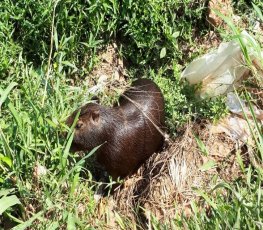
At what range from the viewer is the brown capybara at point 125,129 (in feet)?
15.8

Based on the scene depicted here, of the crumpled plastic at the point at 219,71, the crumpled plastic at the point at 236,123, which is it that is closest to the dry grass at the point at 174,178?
the crumpled plastic at the point at 236,123

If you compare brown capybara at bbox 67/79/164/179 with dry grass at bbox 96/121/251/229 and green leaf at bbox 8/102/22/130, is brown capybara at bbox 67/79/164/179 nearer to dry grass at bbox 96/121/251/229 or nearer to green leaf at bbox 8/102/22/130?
dry grass at bbox 96/121/251/229

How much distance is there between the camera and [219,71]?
213 inches

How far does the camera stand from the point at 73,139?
4.79 metres

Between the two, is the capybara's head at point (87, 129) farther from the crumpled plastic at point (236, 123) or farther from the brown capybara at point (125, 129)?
the crumpled plastic at point (236, 123)

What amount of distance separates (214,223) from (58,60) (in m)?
2.20

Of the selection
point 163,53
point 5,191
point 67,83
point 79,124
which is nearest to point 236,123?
point 163,53

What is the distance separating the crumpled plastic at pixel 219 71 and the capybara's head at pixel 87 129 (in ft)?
3.70

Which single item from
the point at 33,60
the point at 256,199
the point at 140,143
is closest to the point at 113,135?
the point at 140,143

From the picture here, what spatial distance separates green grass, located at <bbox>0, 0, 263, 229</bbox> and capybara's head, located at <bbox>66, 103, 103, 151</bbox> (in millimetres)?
Answer: 95

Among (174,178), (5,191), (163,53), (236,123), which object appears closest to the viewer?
(5,191)

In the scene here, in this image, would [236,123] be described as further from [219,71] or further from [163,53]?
[163,53]

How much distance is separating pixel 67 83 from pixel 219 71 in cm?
142

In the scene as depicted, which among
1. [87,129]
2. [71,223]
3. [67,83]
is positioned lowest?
[71,223]
